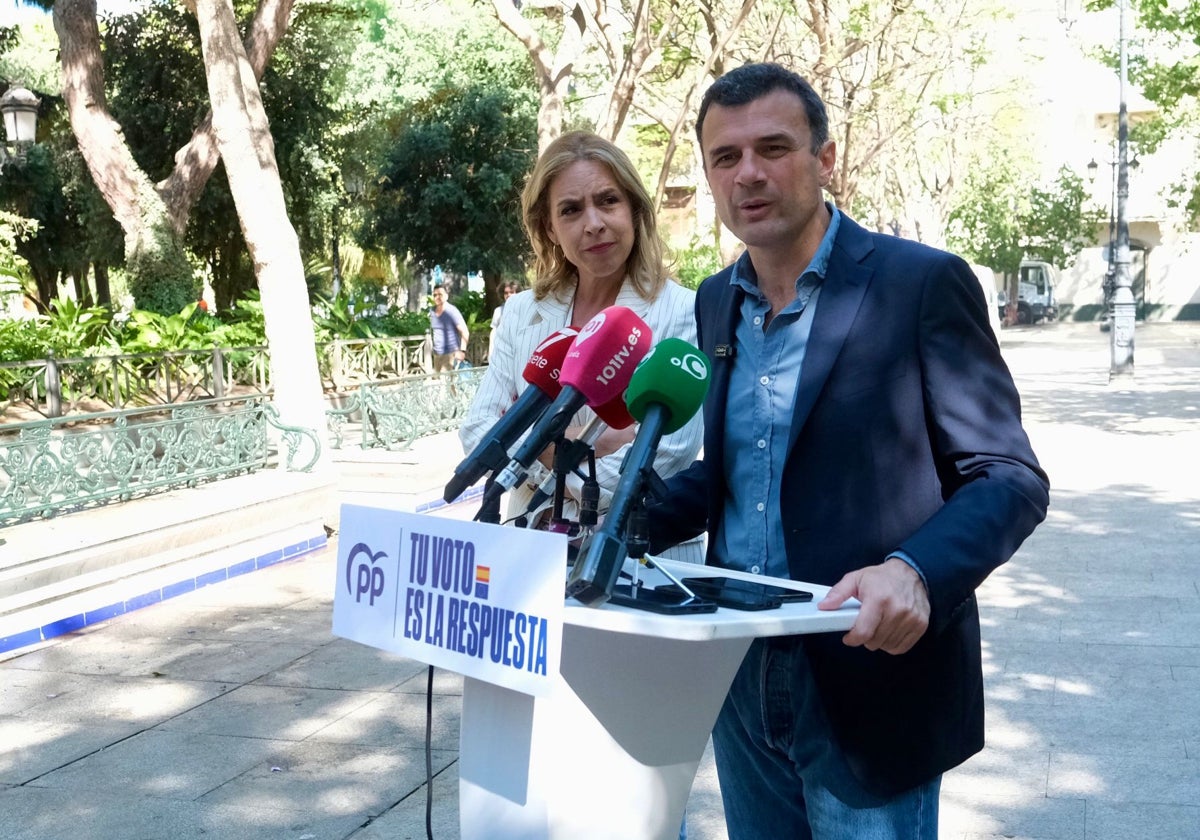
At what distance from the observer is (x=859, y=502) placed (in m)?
2.09

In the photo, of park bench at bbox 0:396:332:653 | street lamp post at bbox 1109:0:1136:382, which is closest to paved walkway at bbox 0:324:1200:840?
park bench at bbox 0:396:332:653

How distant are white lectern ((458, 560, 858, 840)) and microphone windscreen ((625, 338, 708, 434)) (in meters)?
0.24

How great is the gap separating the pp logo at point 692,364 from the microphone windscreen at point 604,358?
0.44ft

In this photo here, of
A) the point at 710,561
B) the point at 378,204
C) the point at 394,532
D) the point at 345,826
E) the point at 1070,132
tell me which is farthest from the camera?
the point at 1070,132

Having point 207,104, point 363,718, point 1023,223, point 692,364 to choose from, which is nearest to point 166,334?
point 207,104

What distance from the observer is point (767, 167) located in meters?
2.16

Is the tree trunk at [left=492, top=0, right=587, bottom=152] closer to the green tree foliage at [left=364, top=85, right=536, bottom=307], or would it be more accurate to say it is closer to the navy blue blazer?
the navy blue blazer

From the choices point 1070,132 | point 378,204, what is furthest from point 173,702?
point 1070,132

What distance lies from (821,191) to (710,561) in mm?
640

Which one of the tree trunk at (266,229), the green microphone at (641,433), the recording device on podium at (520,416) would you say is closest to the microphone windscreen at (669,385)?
the green microphone at (641,433)

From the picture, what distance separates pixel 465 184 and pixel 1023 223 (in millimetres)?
38956

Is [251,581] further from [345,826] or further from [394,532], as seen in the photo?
[394,532]

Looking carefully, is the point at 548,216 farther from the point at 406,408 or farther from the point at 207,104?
the point at 207,104

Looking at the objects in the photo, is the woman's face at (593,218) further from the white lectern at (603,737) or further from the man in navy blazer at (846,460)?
the white lectern at (603,737)
